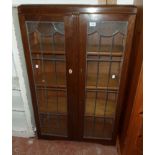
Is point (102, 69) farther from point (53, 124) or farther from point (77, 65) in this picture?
point (53, 124)

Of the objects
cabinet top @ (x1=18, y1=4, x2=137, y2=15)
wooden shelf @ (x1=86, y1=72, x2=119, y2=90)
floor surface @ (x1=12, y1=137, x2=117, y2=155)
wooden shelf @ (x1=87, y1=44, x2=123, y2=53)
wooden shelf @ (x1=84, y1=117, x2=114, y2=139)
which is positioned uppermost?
cabinet top @ (x1=18, y1=4, x2=137, y2=15)

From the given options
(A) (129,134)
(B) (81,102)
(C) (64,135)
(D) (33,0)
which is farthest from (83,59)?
(C) (64,135)

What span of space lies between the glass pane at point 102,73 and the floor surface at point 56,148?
5.5 inches

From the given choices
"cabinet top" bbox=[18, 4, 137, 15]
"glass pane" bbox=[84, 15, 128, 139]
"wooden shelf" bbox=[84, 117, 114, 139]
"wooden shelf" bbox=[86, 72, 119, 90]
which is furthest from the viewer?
"wooden shelf" bbox=[84, 117, 114, 139]

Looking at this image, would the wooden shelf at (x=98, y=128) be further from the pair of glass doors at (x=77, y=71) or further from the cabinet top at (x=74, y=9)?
the cabinet top at (x=74, y=9)

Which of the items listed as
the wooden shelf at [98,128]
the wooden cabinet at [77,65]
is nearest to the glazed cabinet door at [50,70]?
the wooden cabinet at [77,65]

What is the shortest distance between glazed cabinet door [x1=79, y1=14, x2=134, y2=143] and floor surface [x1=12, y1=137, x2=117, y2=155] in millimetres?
101

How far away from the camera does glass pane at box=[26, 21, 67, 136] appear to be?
1.56 metres

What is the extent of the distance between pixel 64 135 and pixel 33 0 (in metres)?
1.52

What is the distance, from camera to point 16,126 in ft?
6.95

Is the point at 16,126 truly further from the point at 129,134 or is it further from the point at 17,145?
the point at 129,134

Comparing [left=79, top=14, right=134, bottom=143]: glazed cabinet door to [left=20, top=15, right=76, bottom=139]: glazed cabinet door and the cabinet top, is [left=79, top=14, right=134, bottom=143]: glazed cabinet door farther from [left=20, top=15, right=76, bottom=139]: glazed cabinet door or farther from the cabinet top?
[left=20, top=15, right=76, bottom=139]: glazed cabinet door

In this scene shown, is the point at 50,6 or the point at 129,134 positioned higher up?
the point at 50,6

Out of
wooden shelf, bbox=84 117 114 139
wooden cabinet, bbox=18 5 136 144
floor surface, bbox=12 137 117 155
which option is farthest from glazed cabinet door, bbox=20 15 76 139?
wooden shelf, bbox=84 117 114 139
